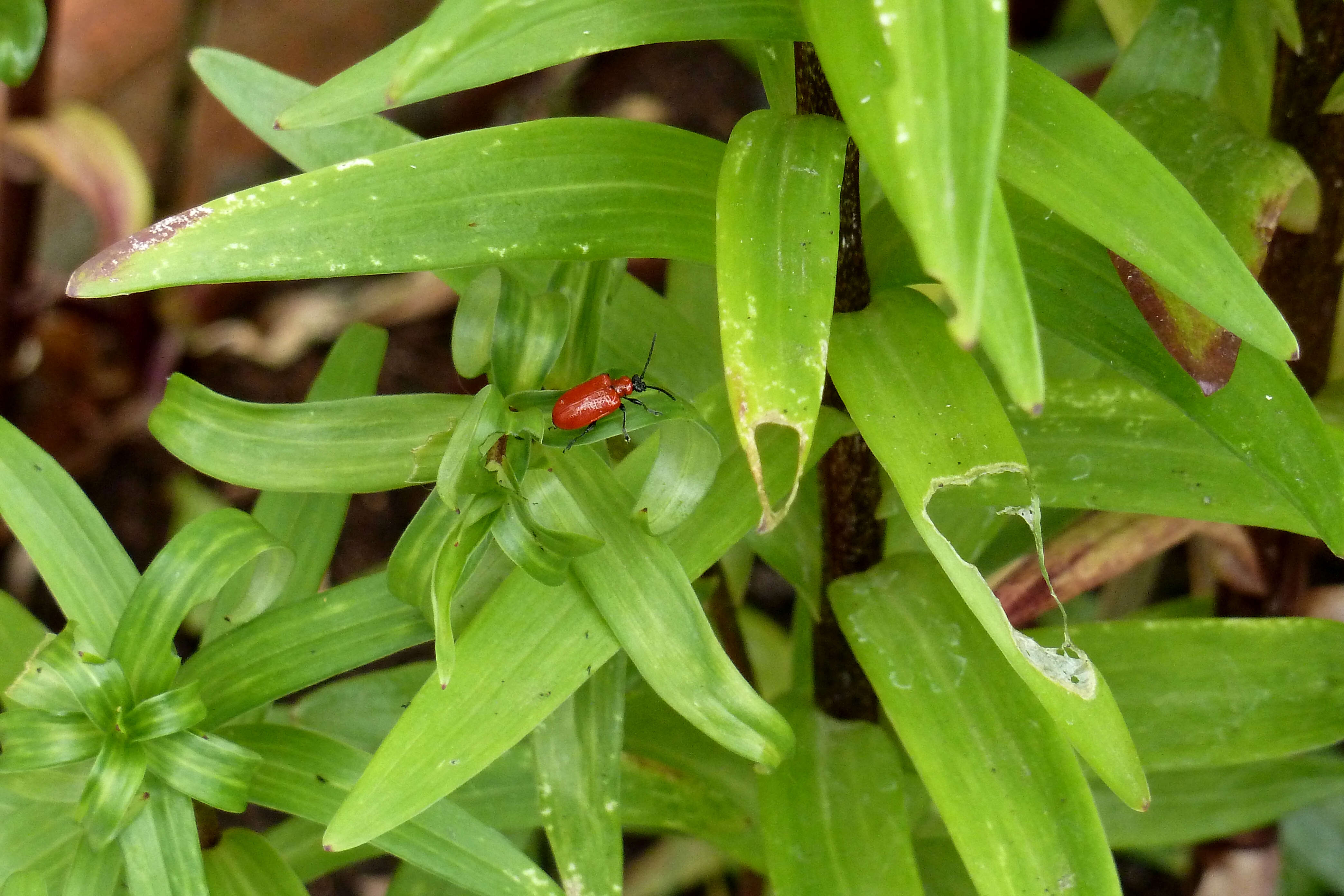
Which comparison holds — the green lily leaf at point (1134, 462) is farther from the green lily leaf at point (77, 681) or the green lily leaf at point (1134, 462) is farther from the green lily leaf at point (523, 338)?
the green lily leaf at point (77, 681)

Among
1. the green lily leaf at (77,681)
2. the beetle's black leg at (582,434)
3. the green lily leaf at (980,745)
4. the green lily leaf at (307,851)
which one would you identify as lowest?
the green lily leaf at (307,851)

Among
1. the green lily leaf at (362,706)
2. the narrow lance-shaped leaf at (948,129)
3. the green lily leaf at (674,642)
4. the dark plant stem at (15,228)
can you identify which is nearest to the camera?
the narrow lance-shaped leaf at (948,129)

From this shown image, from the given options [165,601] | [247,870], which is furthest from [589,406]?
[247,870]

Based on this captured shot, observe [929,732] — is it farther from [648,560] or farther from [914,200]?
[914,200]

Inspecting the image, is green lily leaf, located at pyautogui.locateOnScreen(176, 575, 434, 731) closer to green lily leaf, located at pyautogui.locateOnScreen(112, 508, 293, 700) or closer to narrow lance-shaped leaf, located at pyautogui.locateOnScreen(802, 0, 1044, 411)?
green lily leaf, located at pyautogui.locateOnScreen(112, 508, 293, 700)

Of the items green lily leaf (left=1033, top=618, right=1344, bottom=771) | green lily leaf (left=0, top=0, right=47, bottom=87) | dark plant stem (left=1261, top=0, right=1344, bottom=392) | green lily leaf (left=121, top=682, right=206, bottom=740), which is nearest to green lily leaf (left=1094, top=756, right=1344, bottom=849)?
green lily leaf (left=1033, top=618, right=1344, bottom=771)

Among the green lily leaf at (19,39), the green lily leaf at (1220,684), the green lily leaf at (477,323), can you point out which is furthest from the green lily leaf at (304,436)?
the green lily leaf at (1220,684)
